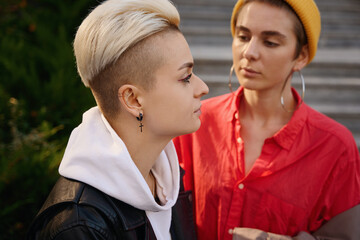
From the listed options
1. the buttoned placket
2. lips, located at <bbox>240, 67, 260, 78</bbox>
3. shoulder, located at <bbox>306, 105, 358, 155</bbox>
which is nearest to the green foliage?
the buttoned placket

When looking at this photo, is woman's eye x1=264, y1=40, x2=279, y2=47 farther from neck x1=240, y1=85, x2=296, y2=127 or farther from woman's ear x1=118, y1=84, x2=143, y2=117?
woman's ear x1=118, y1=84, x2=143, y2=117

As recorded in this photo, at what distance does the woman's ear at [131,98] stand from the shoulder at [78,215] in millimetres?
311

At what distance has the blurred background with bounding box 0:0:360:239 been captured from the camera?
7.62 feet

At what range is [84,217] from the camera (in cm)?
112

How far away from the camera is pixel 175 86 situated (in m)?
1.26

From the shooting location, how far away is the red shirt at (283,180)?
5.70 feet


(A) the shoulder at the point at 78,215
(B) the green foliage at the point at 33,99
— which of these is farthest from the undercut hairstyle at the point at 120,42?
(B) the green foliage at the point at 33,99

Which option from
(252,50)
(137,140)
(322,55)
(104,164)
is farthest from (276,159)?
(322,55)

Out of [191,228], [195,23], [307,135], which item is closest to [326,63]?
[195,23]

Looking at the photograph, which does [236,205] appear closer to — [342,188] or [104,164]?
[342,188]

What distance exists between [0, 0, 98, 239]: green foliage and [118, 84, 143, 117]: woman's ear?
1.36m

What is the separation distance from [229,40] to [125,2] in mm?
4033

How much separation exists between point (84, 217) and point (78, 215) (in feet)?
0.07

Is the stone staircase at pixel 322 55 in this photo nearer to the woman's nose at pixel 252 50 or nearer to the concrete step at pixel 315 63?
the concrete step at pixel 315 63
